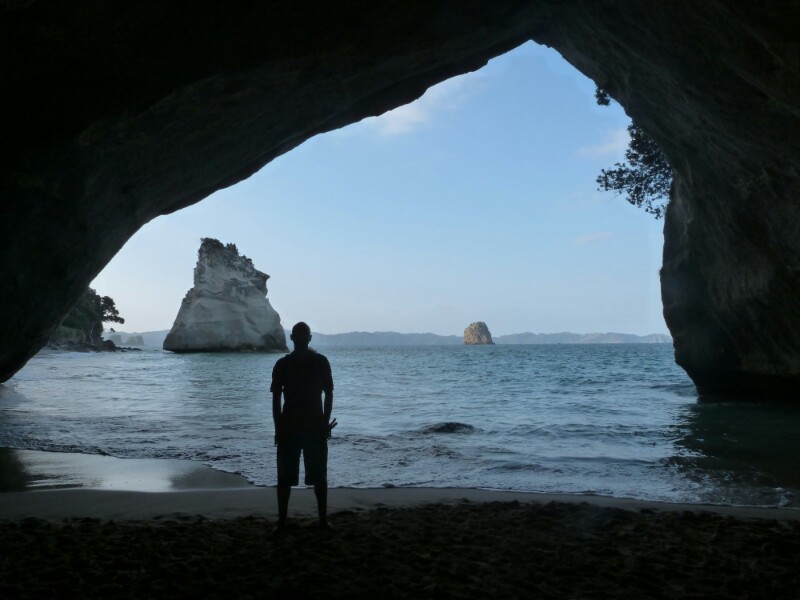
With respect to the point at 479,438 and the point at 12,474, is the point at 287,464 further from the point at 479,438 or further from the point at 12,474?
the point at 479,438

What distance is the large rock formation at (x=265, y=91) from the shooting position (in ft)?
21.4

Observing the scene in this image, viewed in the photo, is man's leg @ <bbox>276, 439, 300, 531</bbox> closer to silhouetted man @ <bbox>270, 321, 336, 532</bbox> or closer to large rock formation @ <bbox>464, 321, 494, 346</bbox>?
silhouetted man @ <bbox>270, 321, 336, 532</bbox>

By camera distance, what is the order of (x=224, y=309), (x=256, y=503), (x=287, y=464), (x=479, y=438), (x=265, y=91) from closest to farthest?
1. (x=287, y=464)
2. (x=256, y=503)
3. (x=265, y=91)
4. (x=479, y=438)
5. (x=224, y=309)

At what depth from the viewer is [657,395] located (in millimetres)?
24469

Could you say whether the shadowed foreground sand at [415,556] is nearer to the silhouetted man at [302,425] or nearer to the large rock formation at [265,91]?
the silhouetted man at [302,425]

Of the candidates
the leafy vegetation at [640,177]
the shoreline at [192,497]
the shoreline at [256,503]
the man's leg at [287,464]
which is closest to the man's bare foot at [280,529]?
the man's leg at [287,464]

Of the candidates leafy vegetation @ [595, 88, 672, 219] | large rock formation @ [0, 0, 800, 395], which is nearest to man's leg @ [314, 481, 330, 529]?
large rock formation @ [0, 0, 800, 395]

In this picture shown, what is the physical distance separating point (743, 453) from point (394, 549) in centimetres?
886

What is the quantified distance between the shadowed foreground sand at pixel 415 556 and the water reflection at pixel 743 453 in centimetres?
214

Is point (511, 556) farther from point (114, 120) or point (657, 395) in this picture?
point (657, 395)

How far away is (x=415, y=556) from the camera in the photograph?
15.1ft

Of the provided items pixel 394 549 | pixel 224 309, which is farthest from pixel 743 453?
pixel 224 309

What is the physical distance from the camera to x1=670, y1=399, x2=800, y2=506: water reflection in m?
7.91

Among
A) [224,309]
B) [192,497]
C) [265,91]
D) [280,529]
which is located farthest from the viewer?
[224,309]
